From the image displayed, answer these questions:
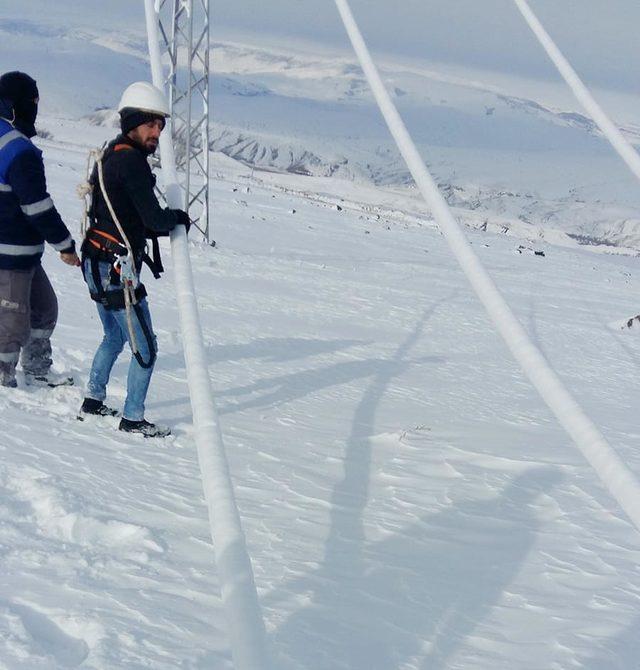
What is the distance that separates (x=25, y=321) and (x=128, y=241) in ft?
3.16

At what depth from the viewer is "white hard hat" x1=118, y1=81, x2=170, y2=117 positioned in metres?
4.09

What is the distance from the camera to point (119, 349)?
4859 millimetres

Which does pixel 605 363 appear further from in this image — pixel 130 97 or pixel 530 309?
pixel 130 97

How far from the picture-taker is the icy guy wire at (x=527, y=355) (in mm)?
1929

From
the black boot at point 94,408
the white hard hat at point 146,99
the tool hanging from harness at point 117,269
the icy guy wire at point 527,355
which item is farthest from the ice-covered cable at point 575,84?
the black boot at point 94,408

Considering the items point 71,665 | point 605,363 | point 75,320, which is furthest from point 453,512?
point 605,363

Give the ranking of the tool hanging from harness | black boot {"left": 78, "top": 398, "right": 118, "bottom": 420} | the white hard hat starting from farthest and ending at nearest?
black boot {"left": 78, "top": 398, "right": 118, "bottom": 420} < the tool hanging from harness < the white hard hat

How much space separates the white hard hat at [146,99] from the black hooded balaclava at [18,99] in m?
0.69

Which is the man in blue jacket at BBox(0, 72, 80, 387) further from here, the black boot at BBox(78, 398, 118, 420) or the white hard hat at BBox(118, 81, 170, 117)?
the white hard hat at BBox(118, 81, 170, 117)

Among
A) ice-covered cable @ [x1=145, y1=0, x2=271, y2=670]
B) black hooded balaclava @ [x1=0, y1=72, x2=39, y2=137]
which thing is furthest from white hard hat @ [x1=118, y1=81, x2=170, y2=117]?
ice-covered cable @ [x1=145, y1=0, x2=271, y2=670]

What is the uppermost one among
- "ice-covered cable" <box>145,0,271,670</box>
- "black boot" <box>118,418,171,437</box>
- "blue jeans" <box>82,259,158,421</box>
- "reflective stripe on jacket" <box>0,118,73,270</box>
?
"reflective stripe on jacket" <box>0,118,73,270</box>

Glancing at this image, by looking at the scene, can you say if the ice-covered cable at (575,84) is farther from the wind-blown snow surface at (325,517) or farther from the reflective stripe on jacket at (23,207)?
the reflective stripe on jacket at (23,207)

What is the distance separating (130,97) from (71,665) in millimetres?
2726

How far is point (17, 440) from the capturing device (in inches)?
161
